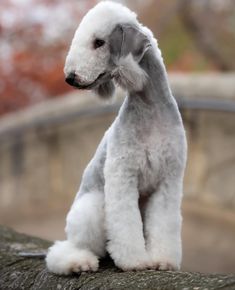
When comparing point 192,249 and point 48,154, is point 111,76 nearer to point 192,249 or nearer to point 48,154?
point 192,249

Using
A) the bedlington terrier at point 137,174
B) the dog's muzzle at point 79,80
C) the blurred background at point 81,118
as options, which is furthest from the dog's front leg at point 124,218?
the blurred background at point 81,118

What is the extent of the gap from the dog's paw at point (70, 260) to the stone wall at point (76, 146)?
193 inches

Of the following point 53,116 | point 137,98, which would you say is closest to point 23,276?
point 137,98

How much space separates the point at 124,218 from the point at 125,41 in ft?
2.67

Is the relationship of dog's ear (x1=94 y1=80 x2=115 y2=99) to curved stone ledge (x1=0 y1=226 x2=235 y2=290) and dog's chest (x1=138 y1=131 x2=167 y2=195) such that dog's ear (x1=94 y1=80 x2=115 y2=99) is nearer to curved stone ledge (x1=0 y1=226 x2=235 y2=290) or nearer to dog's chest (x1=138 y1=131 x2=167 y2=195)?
dog's chest (x1=138 y1=131 x2=167 y2=195)

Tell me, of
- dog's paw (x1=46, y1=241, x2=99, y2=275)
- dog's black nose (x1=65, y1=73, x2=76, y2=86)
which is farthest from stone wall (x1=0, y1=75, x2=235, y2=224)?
dog's black nose (x1=65, y1=73, x2=76, y2=86)

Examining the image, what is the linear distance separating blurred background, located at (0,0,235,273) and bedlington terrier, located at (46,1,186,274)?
17.0ft

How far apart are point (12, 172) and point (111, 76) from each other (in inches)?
281

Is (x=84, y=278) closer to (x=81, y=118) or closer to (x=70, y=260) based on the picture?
(x=70, y=260)

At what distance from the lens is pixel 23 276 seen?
391cm

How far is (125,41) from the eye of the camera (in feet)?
10.7

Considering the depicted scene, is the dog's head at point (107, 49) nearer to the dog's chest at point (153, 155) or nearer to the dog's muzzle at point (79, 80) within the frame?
the dog's muzzle at point (79, 80)

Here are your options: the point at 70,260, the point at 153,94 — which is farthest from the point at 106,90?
the point at 70,260

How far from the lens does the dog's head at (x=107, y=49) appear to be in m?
3.20
